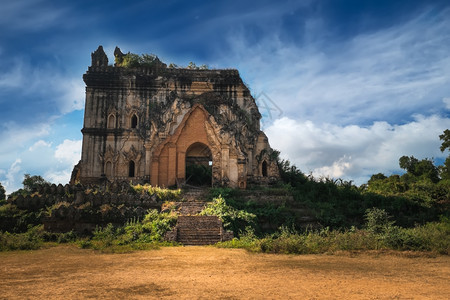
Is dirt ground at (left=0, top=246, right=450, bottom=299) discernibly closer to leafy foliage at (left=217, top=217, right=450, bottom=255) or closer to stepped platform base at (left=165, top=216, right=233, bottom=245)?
leafy foliage at (left=217, top=217, right=450, bottom=255)

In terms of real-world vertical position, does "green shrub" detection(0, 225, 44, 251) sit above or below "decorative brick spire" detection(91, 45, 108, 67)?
below

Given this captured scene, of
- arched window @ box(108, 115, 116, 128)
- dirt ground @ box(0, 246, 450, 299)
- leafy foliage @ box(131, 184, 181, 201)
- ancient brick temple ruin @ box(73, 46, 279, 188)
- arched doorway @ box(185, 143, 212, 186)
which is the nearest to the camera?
dirt ground @ box(0, 246, 450, 299)

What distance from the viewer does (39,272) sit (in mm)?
8625

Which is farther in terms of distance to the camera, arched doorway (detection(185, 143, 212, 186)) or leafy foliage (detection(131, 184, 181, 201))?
arched doorway (detection(185, 143, 212, 186))

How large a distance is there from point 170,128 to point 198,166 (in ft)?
14.2

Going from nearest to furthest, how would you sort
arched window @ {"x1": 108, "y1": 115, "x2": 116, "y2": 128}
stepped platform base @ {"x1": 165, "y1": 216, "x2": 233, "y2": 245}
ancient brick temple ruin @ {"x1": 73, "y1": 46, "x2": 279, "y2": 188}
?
stepped platform base @ {"x1": 165, "y1": 216, "x2": 233, "y2": 245} < ancient brick temple ruin @ {"x1": 73, "y1": 46, "x2": 279, "y2": 188} < arched window @ {"x1": 108, "y1": 115, "x2": 116, "y2": 128}

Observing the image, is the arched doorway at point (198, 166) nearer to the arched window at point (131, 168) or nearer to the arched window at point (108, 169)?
the arched window at point (131, 168)

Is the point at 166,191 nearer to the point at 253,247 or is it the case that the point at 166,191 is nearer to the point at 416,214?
the point at 253,247

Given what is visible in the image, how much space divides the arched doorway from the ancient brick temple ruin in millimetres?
72

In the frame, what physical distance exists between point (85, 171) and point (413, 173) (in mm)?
36064

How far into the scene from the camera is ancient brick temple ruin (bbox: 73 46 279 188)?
77.2 feet

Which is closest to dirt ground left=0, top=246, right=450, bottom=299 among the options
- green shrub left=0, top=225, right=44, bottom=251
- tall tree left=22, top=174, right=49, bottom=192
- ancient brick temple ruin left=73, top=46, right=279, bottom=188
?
green shrub left=0, top=225, right=44, bottom=251

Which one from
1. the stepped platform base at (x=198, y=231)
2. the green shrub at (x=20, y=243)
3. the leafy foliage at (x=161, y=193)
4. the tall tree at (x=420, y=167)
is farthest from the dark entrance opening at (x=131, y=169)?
the tall tree at (x=420, y=167)

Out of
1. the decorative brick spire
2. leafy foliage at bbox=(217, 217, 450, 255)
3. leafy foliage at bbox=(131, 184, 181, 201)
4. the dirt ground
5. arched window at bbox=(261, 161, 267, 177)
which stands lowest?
the dirt ground
